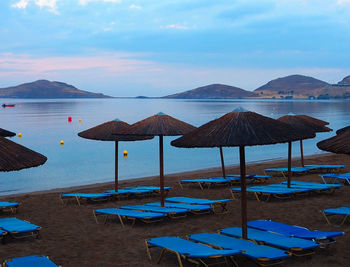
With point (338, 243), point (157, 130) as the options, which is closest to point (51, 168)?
point (157, 130)

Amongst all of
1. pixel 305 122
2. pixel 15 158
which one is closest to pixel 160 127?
pixel 15 158

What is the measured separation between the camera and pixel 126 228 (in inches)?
356

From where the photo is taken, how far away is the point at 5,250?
764 centimetres

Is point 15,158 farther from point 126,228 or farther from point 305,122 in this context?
point 305,122

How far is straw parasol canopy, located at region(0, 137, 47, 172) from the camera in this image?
18.6 ft

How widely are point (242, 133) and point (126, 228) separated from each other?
141 inches

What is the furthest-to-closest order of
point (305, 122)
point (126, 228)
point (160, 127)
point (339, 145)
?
point (305, 122) < point (160, 127) < point (126, 228) < point (339, 145)

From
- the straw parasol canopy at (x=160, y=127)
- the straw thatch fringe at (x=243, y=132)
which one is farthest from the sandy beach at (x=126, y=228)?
the straw thatch fringe at (x=243, y=132)

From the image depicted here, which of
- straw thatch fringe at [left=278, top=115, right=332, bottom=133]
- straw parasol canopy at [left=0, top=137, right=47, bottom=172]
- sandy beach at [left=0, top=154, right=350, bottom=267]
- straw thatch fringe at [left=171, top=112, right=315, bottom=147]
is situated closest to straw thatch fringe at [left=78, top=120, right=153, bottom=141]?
sandy beach at [left=0, top=154, right=350, bottom=267]

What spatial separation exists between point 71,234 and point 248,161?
17963 millimetres

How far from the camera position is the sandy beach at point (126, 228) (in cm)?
706

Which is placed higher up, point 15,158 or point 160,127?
point 160,127

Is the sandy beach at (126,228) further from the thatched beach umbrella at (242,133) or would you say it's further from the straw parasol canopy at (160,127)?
the thatched beach umbrella at (242,133)

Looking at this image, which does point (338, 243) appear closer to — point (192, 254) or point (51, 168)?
point (192, 254)
